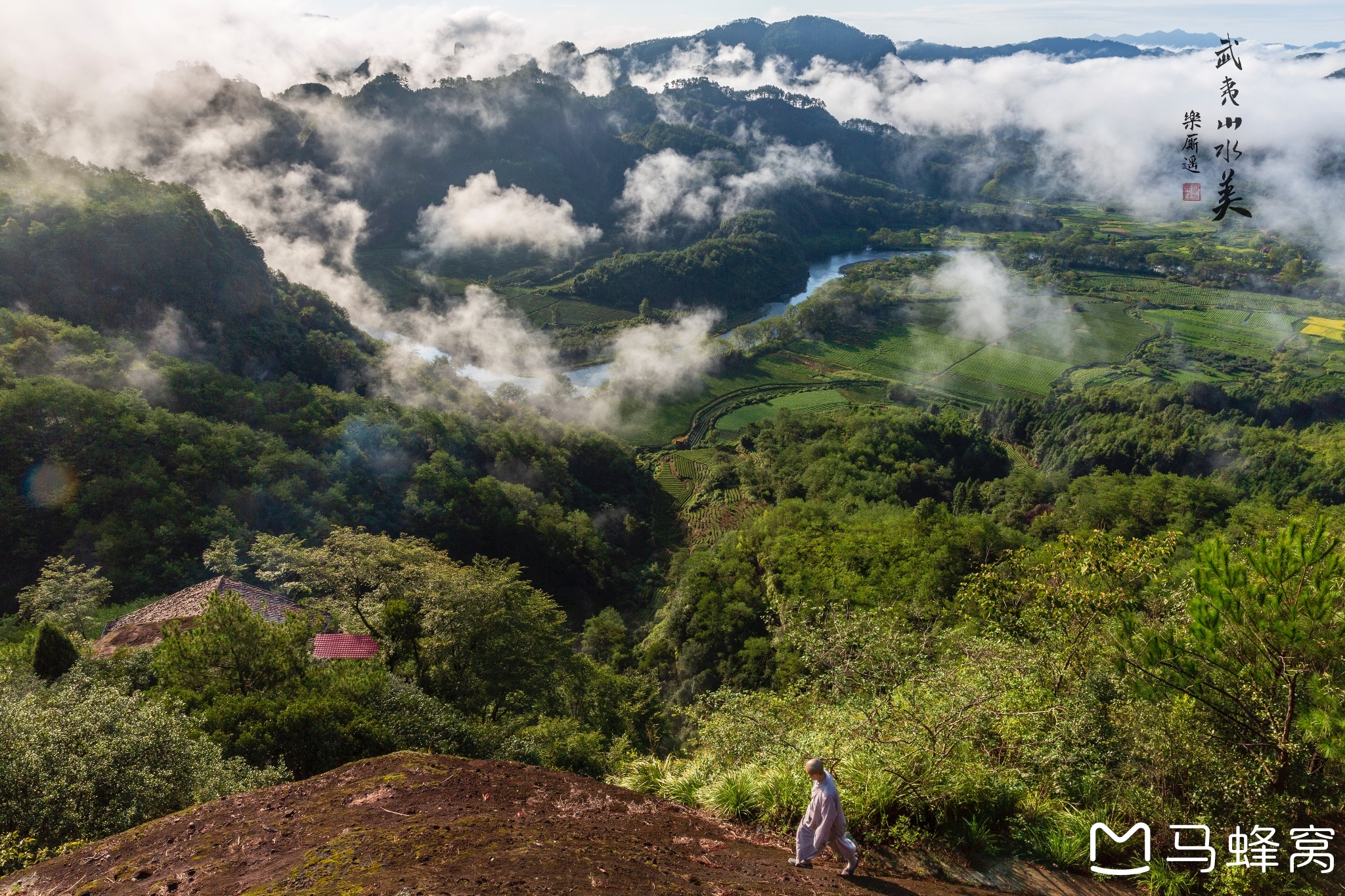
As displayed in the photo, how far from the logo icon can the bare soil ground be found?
1979 mm

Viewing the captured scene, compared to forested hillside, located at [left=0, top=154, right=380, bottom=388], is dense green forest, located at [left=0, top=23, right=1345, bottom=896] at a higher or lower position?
lower

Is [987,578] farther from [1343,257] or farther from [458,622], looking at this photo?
[1343,257]

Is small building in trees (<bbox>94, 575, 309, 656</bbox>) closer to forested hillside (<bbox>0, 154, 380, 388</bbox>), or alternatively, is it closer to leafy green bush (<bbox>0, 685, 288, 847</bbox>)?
leafy green bush (<bbox>0, 685, 288, 847</bbox>)

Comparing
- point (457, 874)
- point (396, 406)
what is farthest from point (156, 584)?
point (457, 874)

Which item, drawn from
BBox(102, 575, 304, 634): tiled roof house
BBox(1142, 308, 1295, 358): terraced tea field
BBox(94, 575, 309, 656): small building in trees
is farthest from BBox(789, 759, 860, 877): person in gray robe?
BBox(1142, 308, 1295, 358): terraced tea field

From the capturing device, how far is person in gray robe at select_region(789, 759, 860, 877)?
9.33 meters

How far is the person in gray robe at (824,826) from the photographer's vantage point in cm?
933

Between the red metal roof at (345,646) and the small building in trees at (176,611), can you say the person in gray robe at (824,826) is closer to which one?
the red metal roof at (345,646)

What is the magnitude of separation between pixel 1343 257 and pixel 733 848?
272 metres

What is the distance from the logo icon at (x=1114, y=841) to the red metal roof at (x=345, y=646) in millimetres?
27369

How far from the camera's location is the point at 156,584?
41.6 meters

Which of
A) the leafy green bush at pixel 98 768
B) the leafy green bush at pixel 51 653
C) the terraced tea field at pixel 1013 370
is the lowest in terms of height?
the terraced tea field at pixel 1013 370

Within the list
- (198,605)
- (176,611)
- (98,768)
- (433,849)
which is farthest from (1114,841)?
(176,611)

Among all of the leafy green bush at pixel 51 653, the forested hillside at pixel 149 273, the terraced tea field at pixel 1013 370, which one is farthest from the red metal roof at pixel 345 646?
the terraced tea field at pixel 1013 370
